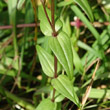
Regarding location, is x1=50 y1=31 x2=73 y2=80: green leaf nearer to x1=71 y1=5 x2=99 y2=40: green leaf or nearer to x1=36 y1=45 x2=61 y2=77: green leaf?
x1=36 y1=45 x2=61 y2=77: green leaf

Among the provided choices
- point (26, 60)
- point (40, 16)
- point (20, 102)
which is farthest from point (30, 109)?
point (40, 16)

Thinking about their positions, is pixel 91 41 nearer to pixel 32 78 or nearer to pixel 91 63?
pixel 91 63

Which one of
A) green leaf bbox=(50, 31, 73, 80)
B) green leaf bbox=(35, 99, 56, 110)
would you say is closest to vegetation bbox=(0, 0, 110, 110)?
green leaf bbox=(35, 99, 56, 110)

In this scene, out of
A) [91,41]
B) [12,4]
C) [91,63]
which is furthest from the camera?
[91,41]

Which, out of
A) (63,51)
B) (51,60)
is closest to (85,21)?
(51,60)

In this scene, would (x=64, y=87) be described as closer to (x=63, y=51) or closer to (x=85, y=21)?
(x=63, y=51)
